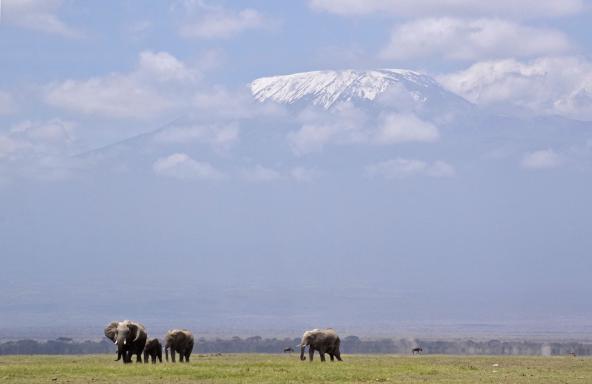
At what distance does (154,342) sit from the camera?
5725 cm

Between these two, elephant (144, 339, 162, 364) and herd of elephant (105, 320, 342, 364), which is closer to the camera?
herd of elephant (105, 320, 342, 364)

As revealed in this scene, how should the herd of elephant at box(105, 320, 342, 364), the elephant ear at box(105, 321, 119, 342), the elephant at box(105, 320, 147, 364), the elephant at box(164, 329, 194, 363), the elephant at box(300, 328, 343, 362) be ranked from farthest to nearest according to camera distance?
the elephant at box(300, 328, 343, 362) → the elephant at box(164, 329, 194, 363) → the elephant ear at box(105, 321, 119, 342) → the herd of elephant at box(105, 320, 342, 364) → the elephant at box(105, 320, 147, 364)

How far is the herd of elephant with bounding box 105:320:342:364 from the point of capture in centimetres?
5484

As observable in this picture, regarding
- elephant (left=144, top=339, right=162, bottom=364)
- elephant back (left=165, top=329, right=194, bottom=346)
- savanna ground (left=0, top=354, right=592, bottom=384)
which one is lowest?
savanna ground (left=0, top=354, right=592, bottom=384)

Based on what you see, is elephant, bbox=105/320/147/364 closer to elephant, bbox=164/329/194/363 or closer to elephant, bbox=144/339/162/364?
elephant, bbox=144/339/162/364

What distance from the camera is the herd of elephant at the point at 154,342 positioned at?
54.8 m

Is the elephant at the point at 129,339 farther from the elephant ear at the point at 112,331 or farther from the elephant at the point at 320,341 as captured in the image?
the elephant at the point at 320,341

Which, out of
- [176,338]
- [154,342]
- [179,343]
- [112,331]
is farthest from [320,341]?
[112,331]

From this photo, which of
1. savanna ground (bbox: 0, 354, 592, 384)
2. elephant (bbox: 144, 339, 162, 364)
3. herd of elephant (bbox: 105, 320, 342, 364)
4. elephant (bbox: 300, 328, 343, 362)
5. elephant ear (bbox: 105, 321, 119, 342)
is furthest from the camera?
elephant (bbox: 300, 328, 343, 362)

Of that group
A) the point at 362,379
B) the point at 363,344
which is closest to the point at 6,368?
the point at 362,379

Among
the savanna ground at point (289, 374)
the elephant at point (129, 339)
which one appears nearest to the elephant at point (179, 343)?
the elephant at point (129, 339)

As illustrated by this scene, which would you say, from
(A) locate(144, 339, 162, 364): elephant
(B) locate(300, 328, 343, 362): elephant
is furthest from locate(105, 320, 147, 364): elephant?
(B) locate(300, 328, 343, 362): elephant

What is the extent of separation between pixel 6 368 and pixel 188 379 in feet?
26.4

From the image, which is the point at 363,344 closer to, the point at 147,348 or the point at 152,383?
the point at 147,348
